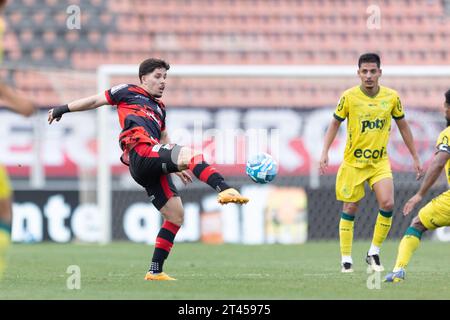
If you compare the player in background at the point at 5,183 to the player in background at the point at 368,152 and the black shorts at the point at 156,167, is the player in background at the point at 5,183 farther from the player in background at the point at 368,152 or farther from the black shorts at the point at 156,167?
the player in background at the point at 368,152

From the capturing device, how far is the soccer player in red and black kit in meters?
8.26

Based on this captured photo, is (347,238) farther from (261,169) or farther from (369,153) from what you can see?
(261,169)

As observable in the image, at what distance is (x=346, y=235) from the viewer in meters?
9.78

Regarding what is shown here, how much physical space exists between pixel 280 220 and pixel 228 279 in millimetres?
7203

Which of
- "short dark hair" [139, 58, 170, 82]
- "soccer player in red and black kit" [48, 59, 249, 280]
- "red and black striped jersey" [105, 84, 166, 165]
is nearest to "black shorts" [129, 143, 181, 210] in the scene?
"soccer player in red and black kit" [48, 59, 249, 280]

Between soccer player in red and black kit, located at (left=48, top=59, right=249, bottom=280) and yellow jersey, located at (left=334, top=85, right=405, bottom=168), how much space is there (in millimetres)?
1801

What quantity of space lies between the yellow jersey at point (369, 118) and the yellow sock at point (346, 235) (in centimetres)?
52

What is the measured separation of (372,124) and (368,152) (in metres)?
0.27

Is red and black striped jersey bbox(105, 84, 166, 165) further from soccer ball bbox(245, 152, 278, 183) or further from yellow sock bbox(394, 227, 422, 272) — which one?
yellow sock bbox(394, 227, 422, 272)

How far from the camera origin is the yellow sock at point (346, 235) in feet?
31.9

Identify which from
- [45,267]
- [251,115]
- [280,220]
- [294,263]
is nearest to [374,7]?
[251,115]

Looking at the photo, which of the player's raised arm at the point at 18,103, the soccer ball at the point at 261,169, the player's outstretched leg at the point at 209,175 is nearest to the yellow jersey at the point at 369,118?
the soccer ball at the point at 261,169

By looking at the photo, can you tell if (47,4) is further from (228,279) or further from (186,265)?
(228,279)

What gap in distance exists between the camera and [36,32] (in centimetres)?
1927
